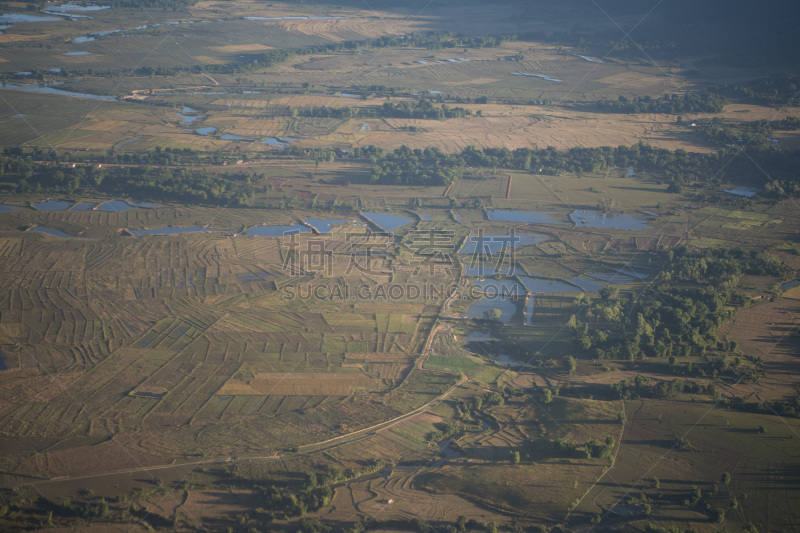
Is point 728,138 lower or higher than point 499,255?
higher

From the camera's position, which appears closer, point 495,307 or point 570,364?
point 570,364

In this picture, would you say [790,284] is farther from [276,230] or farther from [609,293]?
[276,230]

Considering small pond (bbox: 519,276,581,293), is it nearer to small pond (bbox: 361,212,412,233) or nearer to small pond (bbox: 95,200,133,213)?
small pond (bbox: 361,212,412,233)

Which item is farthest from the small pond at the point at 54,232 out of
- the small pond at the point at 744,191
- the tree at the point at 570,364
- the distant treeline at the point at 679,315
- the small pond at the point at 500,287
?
the small pond at the point at 744,191

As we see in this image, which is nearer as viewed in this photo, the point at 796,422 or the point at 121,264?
the point at 796,422

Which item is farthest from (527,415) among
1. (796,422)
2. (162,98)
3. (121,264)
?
(162,98)

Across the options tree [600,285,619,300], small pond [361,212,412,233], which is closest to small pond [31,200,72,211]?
small pond [361,212,412,233]

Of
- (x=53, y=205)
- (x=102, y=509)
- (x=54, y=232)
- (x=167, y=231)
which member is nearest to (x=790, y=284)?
(x=102, y=509)

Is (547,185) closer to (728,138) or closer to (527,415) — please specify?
(728,138)
